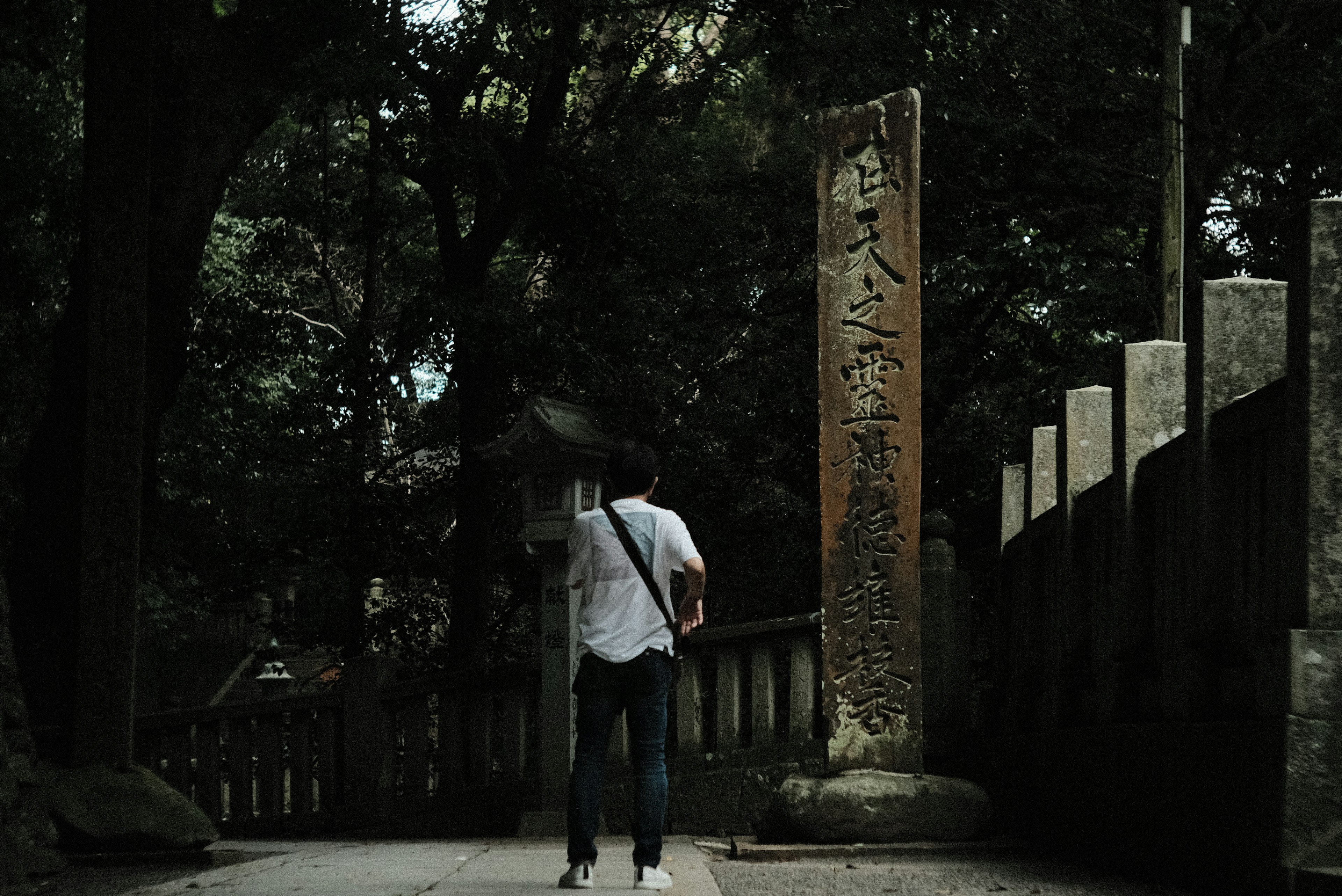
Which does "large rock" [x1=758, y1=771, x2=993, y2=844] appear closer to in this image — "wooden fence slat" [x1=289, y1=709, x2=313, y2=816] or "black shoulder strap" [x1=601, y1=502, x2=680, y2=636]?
"black shoulder strap" [x1=601, y1=502, x2=680, y2=636]

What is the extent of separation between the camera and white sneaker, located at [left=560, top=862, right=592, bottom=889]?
18.9 ft

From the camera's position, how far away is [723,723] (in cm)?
1018

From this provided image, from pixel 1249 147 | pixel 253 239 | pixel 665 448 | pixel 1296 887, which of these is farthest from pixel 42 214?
pixel 1296 887

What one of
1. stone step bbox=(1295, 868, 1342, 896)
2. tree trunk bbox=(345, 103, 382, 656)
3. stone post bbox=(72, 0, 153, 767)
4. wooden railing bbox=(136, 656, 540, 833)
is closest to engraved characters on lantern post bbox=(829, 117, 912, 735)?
wooden railing bbox=(136, 656, 540, 833)

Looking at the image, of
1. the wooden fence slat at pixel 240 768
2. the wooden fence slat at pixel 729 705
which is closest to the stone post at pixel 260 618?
the wooden fence slat at pixel 240 768

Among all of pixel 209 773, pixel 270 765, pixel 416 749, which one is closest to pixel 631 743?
pixel 416 749

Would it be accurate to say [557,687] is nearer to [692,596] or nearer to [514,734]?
[514,734]

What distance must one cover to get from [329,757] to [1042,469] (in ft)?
20.4

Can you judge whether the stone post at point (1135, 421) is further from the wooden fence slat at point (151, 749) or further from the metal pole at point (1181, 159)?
the wooden fence slat at point (151, 749)

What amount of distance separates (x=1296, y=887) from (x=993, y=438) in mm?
10560

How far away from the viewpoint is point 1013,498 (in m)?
10.2

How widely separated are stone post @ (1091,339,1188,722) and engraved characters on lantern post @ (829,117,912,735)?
5.58 feet

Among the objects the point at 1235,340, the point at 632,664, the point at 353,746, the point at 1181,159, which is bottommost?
the point at 353,746

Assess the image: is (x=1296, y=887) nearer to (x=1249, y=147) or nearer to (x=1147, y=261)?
(x=1147, y=261)
